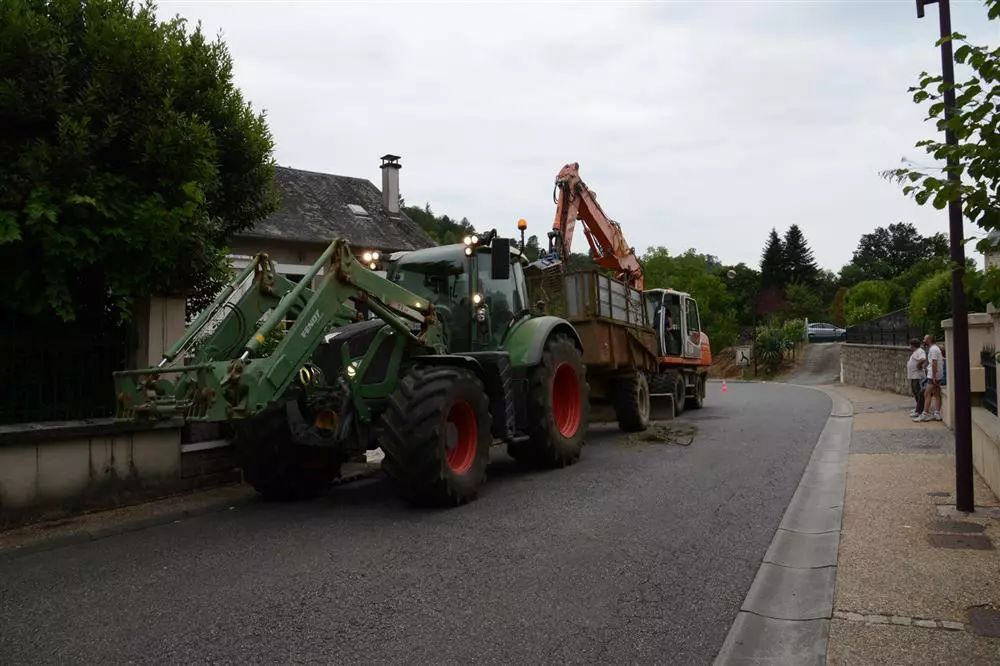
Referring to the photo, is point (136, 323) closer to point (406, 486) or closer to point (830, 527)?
point (406, 486)

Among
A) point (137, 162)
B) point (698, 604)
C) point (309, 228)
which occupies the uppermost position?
point (309, 228)

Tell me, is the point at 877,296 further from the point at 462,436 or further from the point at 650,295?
the point at 462,436

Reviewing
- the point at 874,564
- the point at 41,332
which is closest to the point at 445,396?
the point at 874,564

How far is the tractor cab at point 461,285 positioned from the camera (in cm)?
875

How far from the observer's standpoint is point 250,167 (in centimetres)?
897

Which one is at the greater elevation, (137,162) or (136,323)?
(137,162)

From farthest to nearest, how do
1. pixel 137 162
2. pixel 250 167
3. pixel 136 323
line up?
pixel 250 167, pixel 136 323, pixel 137 162

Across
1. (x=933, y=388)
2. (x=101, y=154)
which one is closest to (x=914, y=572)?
(x=101, y=154)

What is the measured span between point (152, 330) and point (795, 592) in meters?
6.79

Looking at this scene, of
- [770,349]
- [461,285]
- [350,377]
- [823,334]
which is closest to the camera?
[350,377]

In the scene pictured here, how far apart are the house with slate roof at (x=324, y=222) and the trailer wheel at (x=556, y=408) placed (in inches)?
415

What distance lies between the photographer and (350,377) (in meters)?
7.00

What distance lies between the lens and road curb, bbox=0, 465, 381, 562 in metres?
5.82

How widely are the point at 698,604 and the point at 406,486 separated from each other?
9.92 ft
